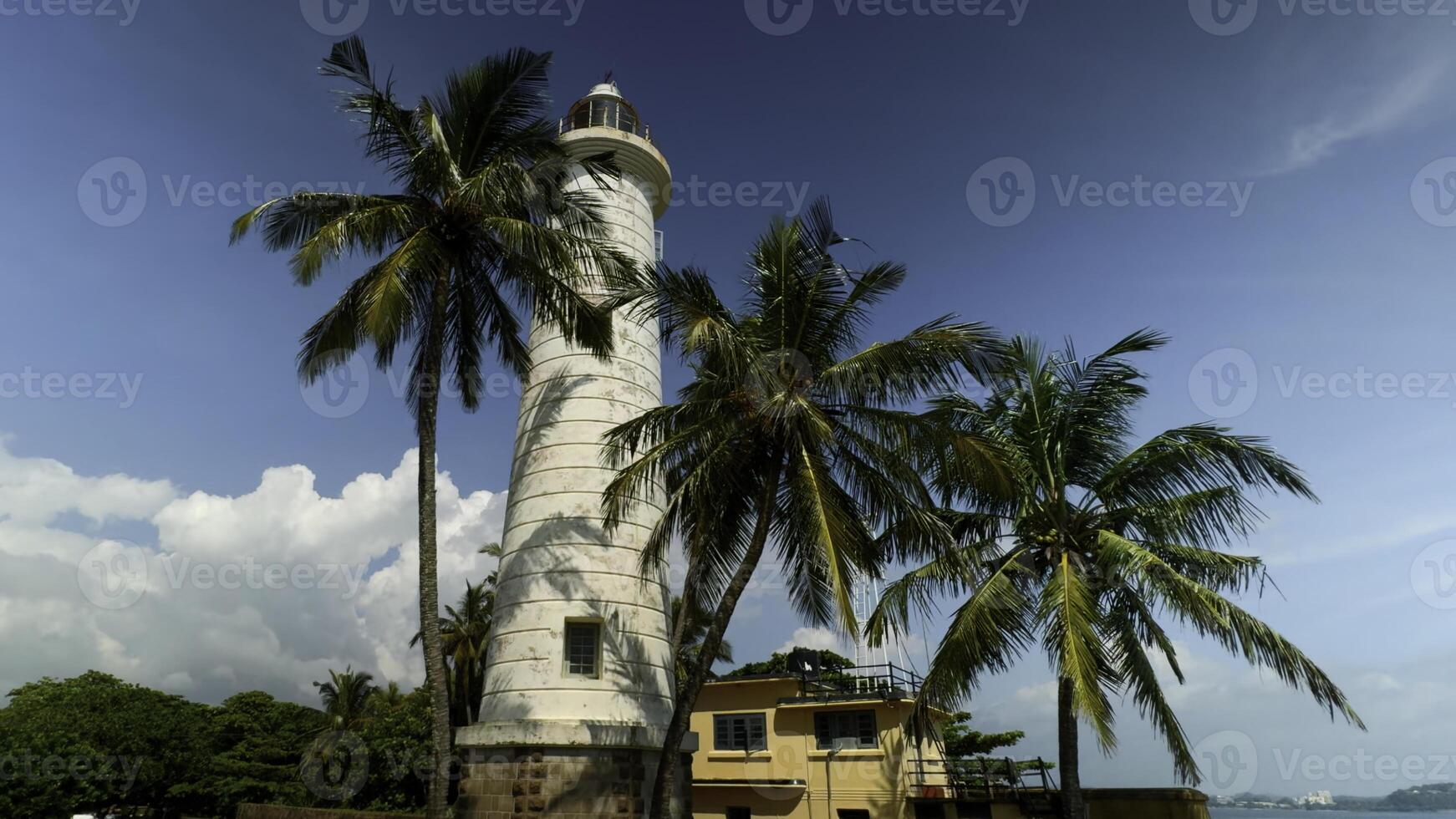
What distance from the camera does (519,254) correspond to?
51.1 feet

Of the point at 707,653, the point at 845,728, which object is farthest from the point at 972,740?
the point at 707,653

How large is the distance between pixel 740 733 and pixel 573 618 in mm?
13121

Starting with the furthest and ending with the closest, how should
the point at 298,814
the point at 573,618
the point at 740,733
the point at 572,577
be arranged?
the point at 740,733
the point at 298,814
the point at 572,577
the point at 573,618

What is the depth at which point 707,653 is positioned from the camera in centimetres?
1326

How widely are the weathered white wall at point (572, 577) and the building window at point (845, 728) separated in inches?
406

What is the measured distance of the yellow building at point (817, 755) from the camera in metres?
24.3

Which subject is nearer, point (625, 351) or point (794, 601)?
point (794, 601)

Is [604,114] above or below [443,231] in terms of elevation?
above

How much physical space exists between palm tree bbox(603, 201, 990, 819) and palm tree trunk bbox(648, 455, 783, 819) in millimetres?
26

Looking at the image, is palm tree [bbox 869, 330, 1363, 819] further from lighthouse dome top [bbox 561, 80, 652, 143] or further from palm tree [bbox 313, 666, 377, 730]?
palm tree [bbox 313, 666, 377, 730]

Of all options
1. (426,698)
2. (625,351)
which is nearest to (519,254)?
(625,351)

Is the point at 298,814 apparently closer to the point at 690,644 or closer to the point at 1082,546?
the point at 690,644

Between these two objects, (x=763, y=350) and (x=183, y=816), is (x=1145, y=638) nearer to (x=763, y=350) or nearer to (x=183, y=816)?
(x=763, y=350)

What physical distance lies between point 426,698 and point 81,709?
16124 mm
